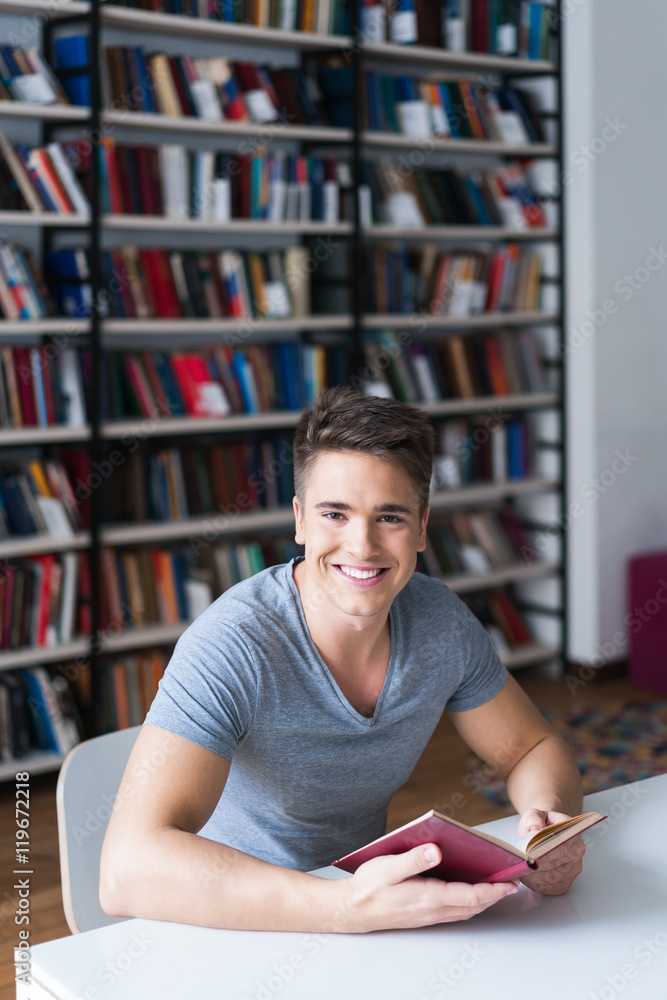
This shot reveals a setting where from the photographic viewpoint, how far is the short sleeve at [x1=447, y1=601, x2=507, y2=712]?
5.32 ft

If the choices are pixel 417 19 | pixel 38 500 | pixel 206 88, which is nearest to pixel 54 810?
pixel 38 500

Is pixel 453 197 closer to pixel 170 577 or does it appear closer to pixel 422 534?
pixel 170 577

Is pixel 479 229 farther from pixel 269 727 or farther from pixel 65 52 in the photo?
pixel 269 727

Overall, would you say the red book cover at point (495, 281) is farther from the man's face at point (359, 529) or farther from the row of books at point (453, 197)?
the man's face at point (359, 529)

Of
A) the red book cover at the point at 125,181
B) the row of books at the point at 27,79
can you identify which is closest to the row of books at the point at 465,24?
the red book cover at the point at 125,181

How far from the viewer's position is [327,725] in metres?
1.44

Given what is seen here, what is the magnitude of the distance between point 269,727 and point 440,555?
2.98 metres

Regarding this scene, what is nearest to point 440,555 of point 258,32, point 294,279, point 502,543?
point 502,543

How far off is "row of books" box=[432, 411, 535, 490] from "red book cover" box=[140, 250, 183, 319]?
1263 millimetres

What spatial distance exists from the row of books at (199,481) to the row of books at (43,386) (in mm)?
269

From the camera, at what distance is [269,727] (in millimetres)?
1414

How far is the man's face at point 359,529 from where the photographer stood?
142 cm

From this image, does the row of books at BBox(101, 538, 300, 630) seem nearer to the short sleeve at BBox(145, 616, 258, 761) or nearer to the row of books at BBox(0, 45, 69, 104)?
the row of books at BBox(0, 45, 69, 104)

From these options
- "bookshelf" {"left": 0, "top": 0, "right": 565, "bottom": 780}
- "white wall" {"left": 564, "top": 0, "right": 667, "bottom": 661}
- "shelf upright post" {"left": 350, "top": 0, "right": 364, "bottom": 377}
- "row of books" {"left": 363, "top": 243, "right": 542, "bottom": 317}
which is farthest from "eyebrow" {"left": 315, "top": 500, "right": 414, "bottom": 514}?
"white wall" {"left": 564, "top": 0, "right": 667, "bottom": 661}
